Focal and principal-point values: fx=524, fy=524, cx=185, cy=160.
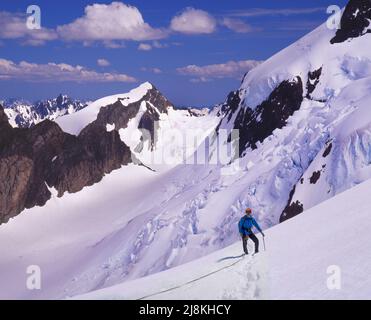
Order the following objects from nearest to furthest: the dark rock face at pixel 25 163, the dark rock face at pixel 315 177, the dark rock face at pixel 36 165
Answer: the dark rock face at pixel 315 177 < the dark rock face at pixel 25 163 < the dark rock face at pixel 36 165

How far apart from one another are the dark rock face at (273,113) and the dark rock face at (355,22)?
15243 millimetres

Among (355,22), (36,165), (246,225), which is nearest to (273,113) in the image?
(355,22)

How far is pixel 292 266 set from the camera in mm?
18297

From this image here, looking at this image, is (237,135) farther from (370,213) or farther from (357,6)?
(370,213)

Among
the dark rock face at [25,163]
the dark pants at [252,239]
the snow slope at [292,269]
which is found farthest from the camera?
the dark rock face at [25,163]

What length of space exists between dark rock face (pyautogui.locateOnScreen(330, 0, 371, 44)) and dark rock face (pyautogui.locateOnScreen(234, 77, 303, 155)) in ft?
50.0

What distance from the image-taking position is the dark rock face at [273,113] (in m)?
116

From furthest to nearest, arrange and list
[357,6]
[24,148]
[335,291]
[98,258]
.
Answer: [24,148] < [357,6] < [98,258] < [335,291]

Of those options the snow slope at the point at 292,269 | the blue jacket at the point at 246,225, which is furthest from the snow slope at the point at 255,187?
the blue jacket at the point at 246,225

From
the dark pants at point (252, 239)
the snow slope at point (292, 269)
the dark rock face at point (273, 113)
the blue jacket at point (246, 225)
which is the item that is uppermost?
the dark rock face at point (273, 113)

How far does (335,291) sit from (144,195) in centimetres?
17408

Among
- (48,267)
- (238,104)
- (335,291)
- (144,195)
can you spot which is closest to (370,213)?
(335,291)

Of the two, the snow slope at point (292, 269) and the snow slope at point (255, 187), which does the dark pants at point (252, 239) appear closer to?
the snow slope at point (292, 269)

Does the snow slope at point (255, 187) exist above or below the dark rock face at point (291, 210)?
above
